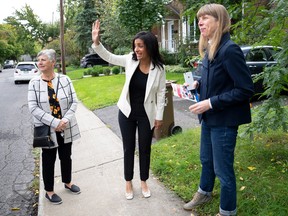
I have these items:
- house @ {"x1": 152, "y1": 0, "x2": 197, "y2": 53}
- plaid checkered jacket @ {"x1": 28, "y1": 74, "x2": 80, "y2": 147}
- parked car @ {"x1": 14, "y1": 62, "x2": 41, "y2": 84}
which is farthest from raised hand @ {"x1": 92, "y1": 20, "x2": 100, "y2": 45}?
house @ {"x1": 152, "y1": 0, "x2": 197, "y2": 53}

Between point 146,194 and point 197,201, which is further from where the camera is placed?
point 146,194

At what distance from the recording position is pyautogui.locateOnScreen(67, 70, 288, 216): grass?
3.32m

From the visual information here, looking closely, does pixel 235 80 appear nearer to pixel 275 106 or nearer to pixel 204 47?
pixel 204 47

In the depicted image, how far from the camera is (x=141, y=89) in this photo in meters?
3.55

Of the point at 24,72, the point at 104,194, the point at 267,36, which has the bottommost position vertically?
the point at 104,194

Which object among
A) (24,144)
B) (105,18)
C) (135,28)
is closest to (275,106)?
(24,144)

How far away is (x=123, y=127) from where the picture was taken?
12.0 feet

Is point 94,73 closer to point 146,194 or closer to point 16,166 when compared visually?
point 16,166

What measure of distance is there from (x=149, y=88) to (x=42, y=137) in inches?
50.5

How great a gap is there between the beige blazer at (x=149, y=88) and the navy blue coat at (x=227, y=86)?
0.75 metres

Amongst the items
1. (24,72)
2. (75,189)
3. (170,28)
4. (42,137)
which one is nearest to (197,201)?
(75,189)

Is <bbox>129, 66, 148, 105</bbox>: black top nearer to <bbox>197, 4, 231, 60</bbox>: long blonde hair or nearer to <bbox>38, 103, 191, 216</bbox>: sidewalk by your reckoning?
<bbox>197, 4, 231, 60</bbox>: long blonde hair

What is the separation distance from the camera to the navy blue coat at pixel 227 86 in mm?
2553

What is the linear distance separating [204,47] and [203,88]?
1.31ft
